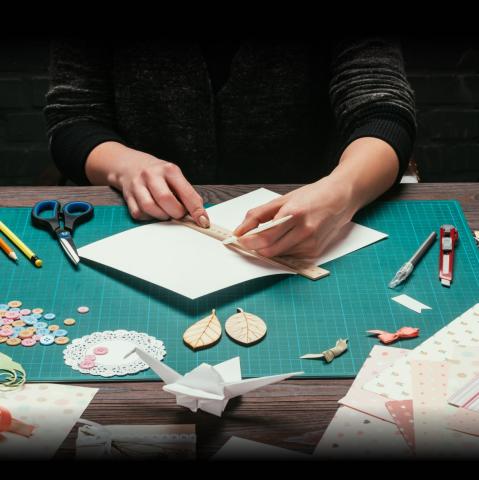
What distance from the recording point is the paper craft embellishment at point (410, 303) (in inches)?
32.3

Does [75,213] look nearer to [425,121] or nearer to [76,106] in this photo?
[76,106]

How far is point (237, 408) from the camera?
0.64 m

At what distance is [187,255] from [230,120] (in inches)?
23.9

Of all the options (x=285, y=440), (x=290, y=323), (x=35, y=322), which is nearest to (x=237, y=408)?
(x=285, y=440)

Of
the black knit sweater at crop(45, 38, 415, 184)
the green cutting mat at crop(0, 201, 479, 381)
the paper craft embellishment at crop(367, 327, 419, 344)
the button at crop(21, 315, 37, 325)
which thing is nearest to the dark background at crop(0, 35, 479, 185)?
the black knit sweater at crop(45, 38, 415, 184)

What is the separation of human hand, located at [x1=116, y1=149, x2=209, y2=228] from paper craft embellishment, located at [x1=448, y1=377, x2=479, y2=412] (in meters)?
0.51

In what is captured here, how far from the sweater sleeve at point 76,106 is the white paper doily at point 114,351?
60 centimetres

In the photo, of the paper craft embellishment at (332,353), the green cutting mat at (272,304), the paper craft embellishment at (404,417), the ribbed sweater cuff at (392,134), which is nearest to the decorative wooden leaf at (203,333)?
the green cutting mat at (272,304)

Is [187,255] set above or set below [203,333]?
above

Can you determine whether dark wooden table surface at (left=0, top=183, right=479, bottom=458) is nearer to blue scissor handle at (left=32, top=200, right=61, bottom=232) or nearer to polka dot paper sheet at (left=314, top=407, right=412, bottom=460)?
polka dot paper sheet at (left=314, top=407, right=412, bottom=460)

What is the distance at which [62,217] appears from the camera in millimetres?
1074

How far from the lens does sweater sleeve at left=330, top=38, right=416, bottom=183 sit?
1213mm

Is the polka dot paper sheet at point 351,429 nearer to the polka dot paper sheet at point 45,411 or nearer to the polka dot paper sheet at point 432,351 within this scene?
the polka dot paper sheet at point 432,351

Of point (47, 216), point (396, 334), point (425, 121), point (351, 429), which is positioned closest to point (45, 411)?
point (351, 429)
